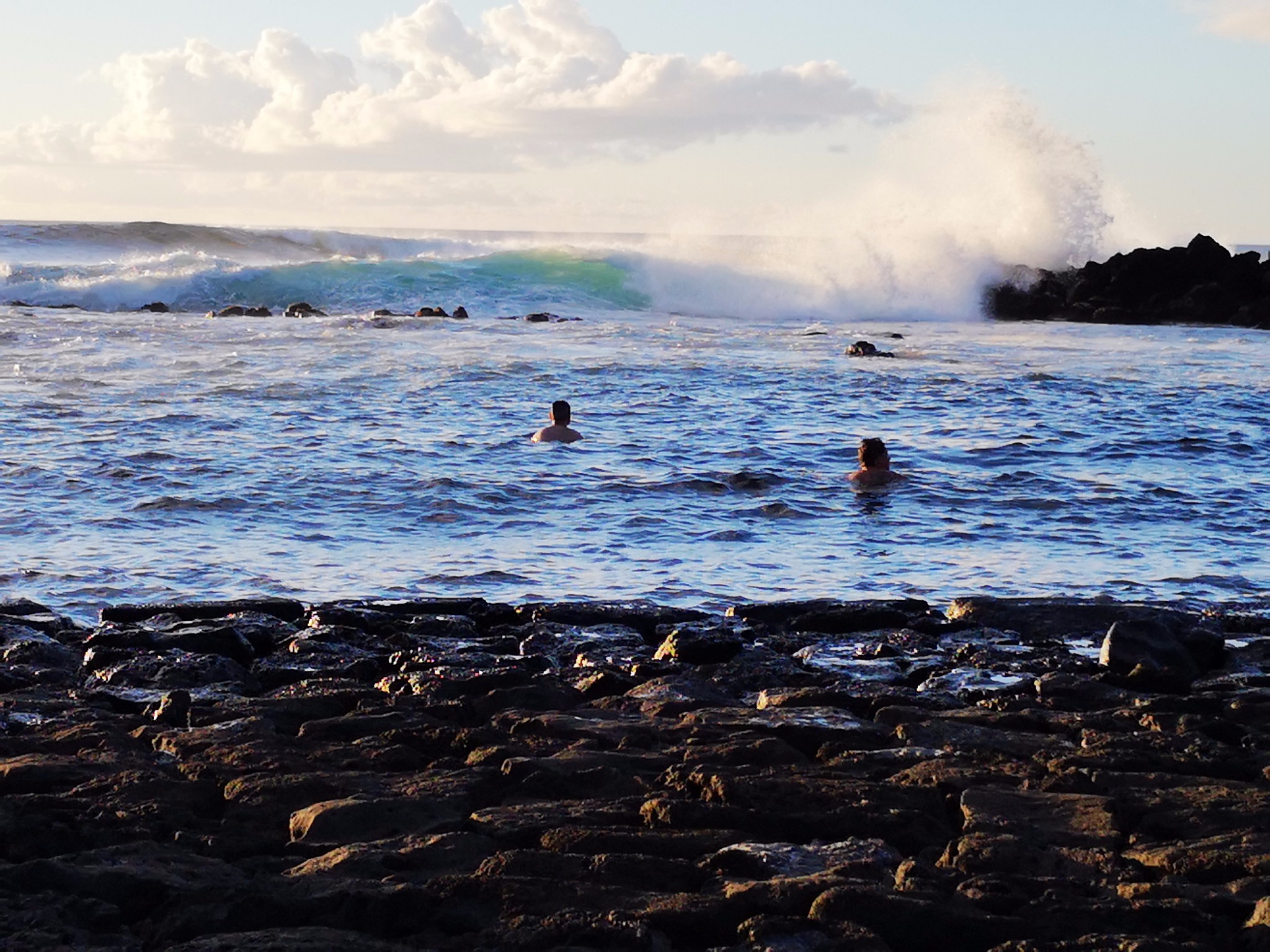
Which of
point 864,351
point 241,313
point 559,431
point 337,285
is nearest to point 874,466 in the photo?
point 559,431

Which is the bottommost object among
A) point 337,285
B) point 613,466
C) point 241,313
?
point 613,466

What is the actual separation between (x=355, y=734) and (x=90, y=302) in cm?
3268

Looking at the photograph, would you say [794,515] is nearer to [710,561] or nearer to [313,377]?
[710,561]

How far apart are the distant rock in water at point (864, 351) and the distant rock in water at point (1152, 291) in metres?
11.8

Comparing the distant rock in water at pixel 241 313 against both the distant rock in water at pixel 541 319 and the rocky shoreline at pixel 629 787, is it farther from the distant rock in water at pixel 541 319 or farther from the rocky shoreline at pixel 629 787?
the rocky shoreline at pixel 629 787

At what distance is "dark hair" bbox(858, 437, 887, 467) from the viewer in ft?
40.2

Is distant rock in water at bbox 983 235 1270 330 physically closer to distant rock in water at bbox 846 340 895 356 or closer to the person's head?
distant rock in water at bbox 846 340 895 356

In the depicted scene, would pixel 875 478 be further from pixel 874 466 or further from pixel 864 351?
pixel 864 351

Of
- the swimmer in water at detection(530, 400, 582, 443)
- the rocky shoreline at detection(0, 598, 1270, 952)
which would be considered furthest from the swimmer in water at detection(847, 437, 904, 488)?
the rocky shoreline at detection(0, 598, 1270, 952)

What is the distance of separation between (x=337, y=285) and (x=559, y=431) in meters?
26.2

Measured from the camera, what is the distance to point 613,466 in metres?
13.0

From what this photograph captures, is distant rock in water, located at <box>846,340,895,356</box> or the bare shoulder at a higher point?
distant rock in water, located at <box>846,340,895,356</box>

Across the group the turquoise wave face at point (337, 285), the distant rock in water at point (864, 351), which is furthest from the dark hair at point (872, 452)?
the turquoise wave face at point (337, 285)

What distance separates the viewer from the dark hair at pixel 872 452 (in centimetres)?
1224
